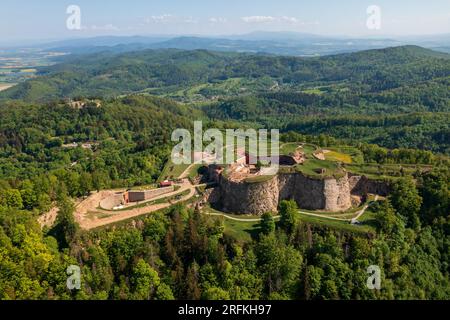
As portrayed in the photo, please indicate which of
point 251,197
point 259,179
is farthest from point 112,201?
point 259,179

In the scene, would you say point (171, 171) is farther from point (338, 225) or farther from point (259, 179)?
point (338, 225)

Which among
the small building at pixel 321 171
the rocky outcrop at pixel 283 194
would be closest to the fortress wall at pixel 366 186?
the rocky outcrop at pixel 283 194

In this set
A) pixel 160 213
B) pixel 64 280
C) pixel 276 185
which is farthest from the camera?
pixel 276 185

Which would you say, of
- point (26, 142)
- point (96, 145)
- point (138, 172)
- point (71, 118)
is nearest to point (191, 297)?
point (138, 172)

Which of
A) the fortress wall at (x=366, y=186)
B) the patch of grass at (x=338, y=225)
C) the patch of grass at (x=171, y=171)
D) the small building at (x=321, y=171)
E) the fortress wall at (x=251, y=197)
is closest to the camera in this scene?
the patch of grass at (x=338, y=225)

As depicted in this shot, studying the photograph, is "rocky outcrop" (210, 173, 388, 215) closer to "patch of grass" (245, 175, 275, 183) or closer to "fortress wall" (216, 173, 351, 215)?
"fortress wall" (216, 173, 351, 215)

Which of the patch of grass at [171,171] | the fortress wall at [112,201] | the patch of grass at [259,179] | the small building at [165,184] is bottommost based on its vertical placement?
the fortress wall at [112,201]

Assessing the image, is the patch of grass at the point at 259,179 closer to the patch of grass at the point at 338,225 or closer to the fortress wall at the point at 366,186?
the patch of grass at the point at 338,225

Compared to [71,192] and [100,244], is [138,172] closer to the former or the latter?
[71,192]

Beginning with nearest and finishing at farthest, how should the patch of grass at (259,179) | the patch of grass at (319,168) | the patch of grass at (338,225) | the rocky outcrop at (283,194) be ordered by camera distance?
1. the patch of grass at (338,225)
2. the patch of grass at (259,179)
3. the rocky outcrop at (283,194)
4. the patch of grass at (319,168)
